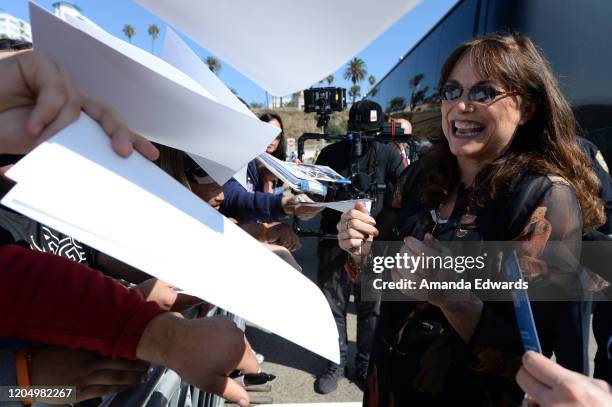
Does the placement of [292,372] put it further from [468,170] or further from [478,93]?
[478,93]

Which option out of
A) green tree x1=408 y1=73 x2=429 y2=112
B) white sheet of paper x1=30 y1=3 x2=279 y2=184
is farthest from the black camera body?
green tree x1=408 y1=73 x2=429 y2=112

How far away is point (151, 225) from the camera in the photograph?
1.33ft

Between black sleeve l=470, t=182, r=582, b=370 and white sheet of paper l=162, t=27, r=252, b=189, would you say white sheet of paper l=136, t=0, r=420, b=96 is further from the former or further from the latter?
black sleeve l=470, t=182, r=582, b=370

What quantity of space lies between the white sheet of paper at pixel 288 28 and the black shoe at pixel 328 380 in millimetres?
2201

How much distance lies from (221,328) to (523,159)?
0.93 metres

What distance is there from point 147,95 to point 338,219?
2273 millimetres

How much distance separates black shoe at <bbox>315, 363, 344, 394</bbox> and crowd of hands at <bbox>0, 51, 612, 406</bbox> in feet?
6.95

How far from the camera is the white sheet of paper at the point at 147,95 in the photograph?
1.51ft

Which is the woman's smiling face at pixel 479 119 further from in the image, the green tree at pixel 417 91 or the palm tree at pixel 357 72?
the palm tree at pixel 357 72

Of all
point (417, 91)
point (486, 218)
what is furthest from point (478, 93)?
point (417, 91)

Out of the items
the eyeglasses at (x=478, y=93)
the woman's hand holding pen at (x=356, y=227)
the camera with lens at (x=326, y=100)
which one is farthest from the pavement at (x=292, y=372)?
the eyeglasses at (x=478, y=93)

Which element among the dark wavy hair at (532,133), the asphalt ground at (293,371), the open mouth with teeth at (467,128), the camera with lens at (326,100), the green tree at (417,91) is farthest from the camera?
the green tree at (417,91)

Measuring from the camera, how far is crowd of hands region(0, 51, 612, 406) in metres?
0.42

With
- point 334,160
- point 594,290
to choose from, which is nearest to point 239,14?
point 594,290
